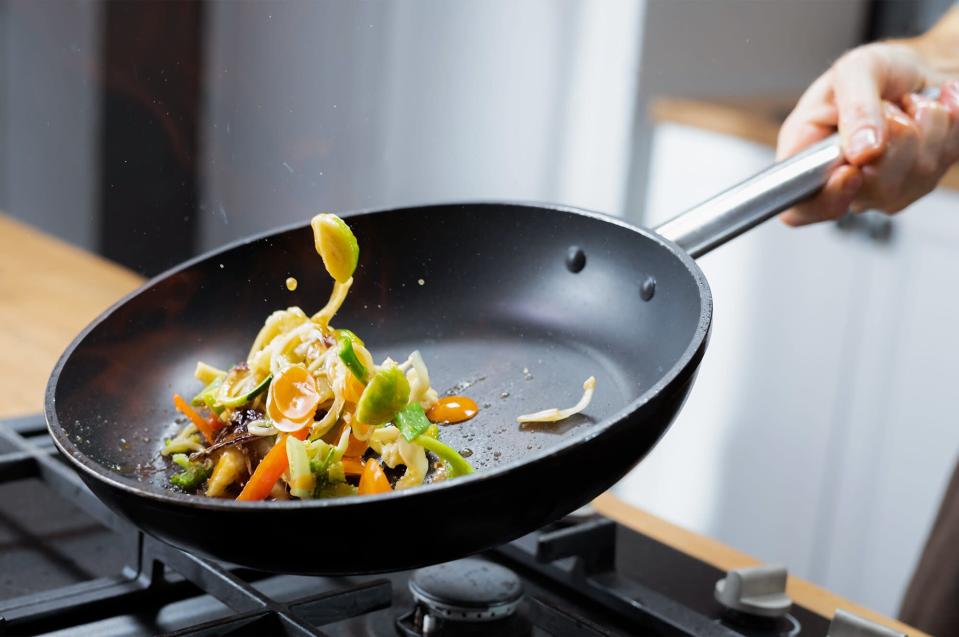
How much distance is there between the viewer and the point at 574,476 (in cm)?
60

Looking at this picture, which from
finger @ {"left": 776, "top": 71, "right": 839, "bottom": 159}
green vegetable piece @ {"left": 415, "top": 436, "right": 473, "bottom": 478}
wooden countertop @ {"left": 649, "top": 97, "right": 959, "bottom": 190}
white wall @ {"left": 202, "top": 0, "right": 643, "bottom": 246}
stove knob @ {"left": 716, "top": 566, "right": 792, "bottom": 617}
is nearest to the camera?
green vegetable piece @ {"left": 415, "top": 436, "right": 473, "bottom": 478}

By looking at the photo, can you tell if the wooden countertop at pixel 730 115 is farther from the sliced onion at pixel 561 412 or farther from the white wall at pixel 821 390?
the sliced onion at pixel 561 412

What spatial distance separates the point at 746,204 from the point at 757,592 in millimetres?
262

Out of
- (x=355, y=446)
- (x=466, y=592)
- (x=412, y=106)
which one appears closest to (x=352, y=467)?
(x=355, y=446)

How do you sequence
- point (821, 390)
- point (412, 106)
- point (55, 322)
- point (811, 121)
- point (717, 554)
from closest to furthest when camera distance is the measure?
point (717, 554), point (811, 121), point (55, 322), point (412, 106), point (821, 390)

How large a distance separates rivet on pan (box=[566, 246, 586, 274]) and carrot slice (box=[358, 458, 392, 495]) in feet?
0.79

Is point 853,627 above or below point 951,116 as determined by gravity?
below

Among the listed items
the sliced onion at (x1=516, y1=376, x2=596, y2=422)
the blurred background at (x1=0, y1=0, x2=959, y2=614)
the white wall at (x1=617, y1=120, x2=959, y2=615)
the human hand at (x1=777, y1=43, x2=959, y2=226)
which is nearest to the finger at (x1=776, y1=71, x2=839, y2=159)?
the human hand at (x1=777, y1=43, x2=959, y2=226)

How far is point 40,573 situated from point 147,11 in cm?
195

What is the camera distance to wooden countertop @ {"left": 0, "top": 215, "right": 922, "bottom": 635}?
3.13ft

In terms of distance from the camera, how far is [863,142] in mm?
967

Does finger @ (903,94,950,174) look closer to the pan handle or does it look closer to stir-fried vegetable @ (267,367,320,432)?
the pan handle

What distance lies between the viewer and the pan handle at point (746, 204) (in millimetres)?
816

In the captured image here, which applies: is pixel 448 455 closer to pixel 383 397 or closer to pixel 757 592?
pixel 383 397
